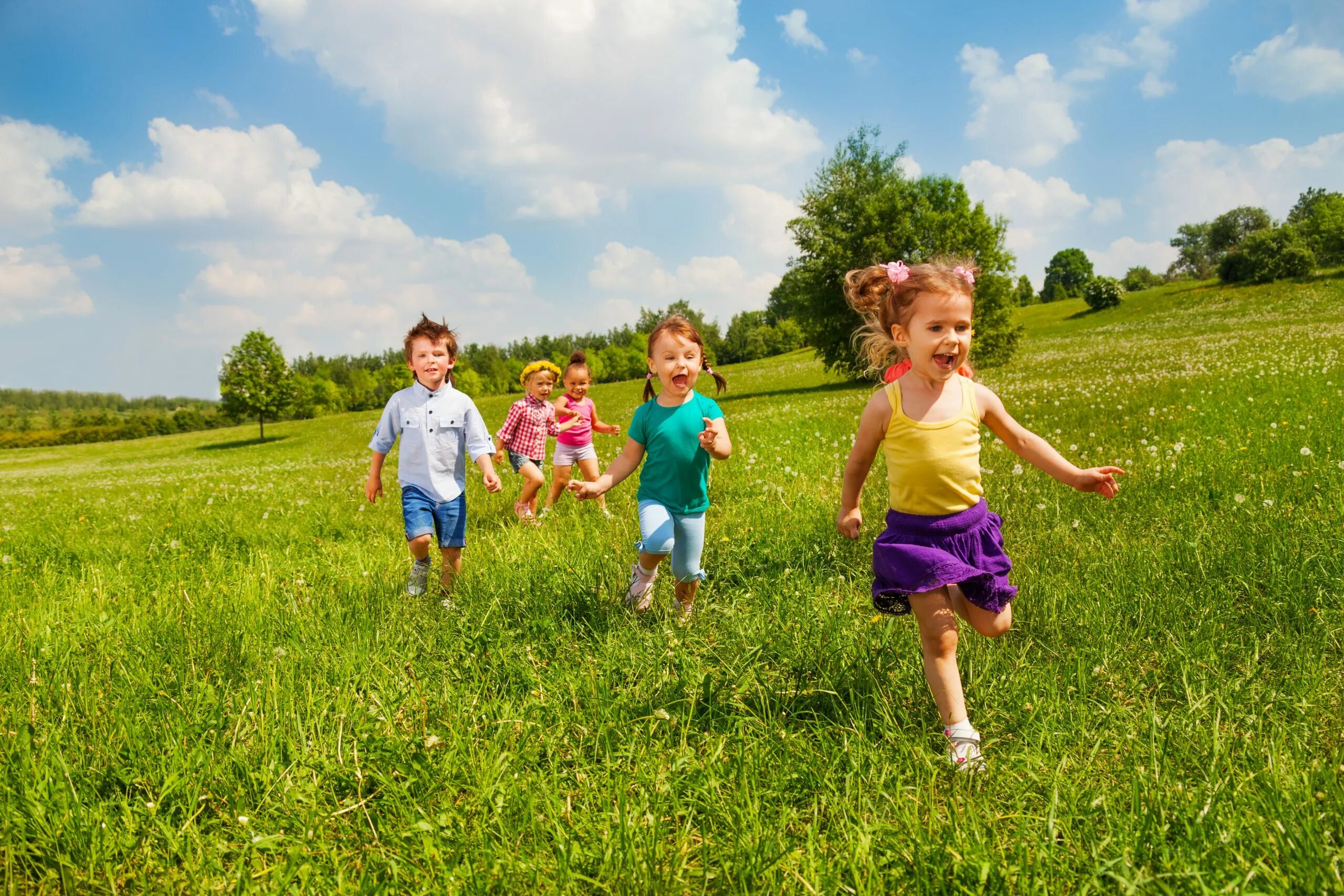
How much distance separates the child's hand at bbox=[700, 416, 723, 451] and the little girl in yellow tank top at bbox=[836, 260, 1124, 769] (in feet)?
3.02

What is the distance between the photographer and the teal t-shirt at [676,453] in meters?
4.41

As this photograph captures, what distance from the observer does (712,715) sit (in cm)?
329

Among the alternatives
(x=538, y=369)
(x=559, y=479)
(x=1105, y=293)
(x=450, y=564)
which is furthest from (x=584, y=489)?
(x=1105, y=293)

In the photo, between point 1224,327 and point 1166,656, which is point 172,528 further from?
point 1224,327

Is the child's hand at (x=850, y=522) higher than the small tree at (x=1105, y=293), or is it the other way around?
the small tree at (x=1105, y=293)

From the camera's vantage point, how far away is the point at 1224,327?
3584 centimetres

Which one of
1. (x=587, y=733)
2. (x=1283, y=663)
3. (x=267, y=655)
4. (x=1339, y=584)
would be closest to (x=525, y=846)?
(x=587, y=733)

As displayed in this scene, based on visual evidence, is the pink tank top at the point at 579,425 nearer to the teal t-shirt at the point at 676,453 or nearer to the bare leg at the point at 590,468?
the bare leg at the point at 590,468

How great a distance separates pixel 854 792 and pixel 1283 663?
2.23 m

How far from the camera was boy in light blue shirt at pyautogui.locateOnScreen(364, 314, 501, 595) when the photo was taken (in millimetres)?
5402

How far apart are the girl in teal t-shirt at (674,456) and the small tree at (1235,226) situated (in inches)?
4575

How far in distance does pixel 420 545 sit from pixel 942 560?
3799 millimetres

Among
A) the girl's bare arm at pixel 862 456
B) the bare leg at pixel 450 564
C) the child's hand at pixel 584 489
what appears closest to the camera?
Result: the girl's bare arm at pixel 862 456

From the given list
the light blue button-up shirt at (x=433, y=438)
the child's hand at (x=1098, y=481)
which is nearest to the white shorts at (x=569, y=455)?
the light blue button-up shirt at (x=433, y=438)
